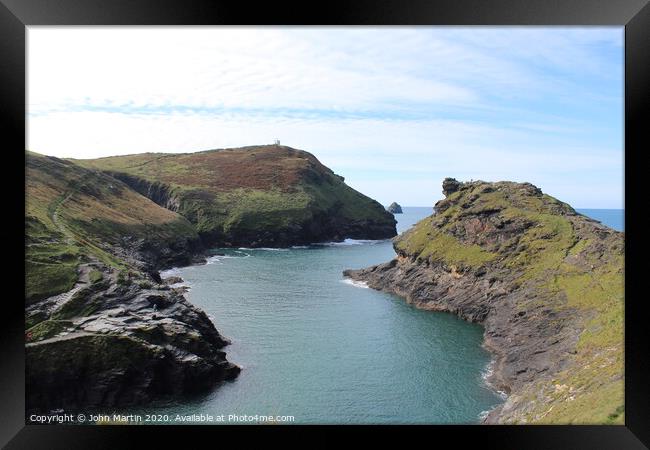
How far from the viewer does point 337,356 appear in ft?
116

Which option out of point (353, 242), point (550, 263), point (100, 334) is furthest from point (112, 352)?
point (353, 242)

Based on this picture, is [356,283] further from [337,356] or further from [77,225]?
[77,225]

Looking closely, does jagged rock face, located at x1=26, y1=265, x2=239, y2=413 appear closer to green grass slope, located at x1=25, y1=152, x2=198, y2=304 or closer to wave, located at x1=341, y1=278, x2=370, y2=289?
green grass slope, located at x1=25, y1=152, x2=198, y2=304

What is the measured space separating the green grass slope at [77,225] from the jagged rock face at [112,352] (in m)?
2.95

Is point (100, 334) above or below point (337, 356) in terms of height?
above

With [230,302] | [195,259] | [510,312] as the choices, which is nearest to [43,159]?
[195,259]

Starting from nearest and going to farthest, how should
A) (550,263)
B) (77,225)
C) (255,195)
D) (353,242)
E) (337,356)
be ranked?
(337,356)
(550,263)
(77,225)
(255,195)
(353,242)

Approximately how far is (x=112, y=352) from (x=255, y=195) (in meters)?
93.8

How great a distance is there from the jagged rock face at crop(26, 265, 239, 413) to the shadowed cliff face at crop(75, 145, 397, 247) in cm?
7223

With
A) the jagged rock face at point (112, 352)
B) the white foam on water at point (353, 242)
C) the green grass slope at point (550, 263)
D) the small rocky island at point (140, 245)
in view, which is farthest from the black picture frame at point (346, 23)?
the white foam on water at point (353, 242)

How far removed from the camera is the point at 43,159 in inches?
2640

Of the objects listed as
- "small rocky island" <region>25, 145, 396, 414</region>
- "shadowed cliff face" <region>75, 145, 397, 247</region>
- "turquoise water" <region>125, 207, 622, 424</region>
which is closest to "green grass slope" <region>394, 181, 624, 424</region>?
"turquoise water" <region>125, 207, 622, 424</region>

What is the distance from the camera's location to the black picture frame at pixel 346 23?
11766 millimetres

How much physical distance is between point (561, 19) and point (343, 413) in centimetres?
2256
